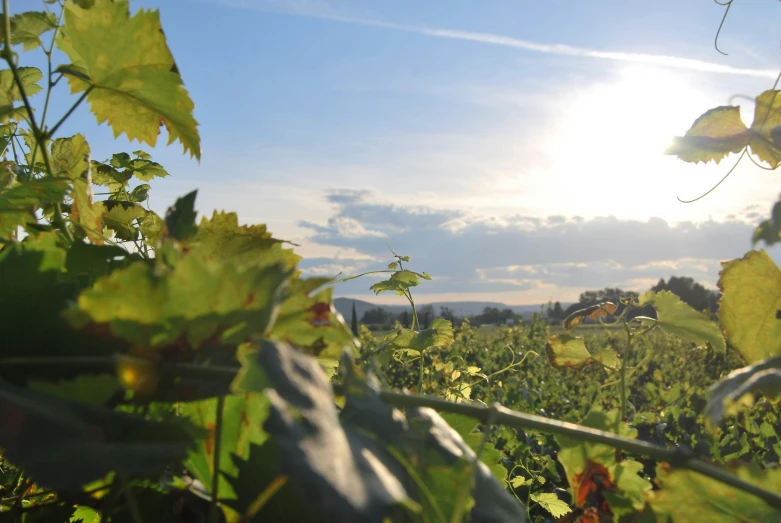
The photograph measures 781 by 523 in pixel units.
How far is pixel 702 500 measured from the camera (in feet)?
2.19

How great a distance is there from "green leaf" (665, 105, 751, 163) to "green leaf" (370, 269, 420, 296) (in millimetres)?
1151

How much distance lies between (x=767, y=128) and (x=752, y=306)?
0.61m

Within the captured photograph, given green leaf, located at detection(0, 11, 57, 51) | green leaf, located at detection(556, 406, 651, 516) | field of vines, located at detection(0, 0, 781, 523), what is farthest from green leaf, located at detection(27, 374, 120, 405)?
green leaf, located at detection(0, 11, 57, 51)

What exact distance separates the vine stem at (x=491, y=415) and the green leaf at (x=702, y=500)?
0.22 feet

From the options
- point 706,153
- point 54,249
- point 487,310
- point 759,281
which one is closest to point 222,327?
point 54,249

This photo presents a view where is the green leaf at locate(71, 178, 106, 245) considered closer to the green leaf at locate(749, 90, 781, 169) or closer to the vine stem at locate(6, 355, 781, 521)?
the vine stem at locate(6, 355, 781, 521)

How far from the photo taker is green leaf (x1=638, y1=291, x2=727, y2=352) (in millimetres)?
1270

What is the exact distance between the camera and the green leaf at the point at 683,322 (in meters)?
1.27

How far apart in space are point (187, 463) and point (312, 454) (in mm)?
252

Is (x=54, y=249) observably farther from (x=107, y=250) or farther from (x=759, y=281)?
(x=759, y=281)

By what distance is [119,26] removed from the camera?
0.99 m

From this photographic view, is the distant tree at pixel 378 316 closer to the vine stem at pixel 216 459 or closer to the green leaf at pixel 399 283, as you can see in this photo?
the green leaf at pixel 399 283

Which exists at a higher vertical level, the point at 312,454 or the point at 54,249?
the point at 54,249

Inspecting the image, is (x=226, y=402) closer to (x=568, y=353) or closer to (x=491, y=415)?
(x=491, y=415)
